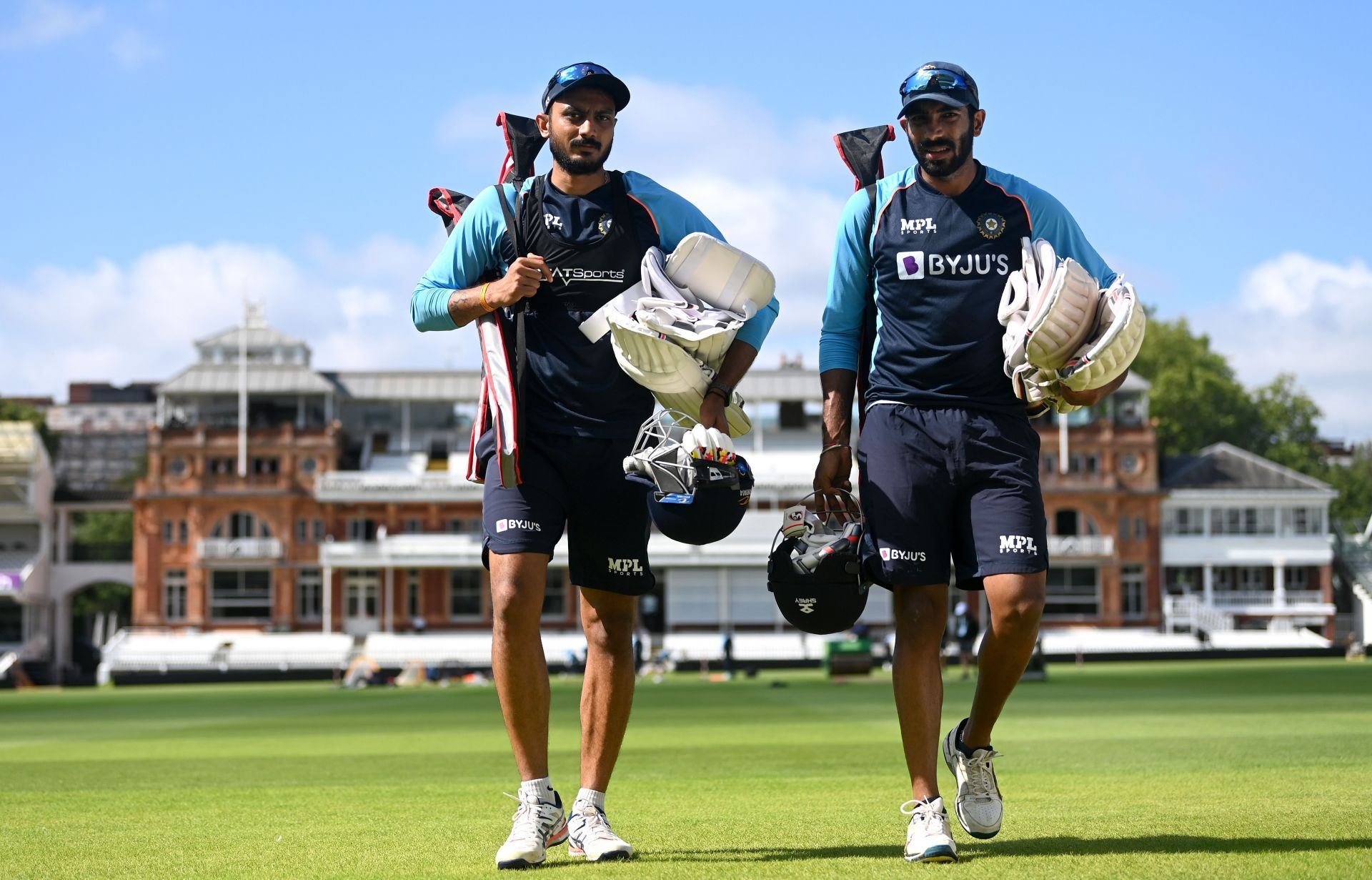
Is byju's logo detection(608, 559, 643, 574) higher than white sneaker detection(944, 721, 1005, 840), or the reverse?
byju's logo detection(608, 559, 643, 574)

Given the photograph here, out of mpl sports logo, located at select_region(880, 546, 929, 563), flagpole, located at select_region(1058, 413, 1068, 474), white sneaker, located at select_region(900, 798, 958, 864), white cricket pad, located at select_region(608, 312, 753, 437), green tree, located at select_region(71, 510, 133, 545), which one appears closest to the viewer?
white sneaker, located at select_region(900, 798, 958, 864)

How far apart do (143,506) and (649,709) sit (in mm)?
52235

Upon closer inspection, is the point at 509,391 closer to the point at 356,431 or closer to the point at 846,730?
the point at 846,730

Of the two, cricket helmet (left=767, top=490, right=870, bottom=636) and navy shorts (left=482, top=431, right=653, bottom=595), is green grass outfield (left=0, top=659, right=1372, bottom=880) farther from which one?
navy shorts (left=482, top=431, right=653, bottom=595)

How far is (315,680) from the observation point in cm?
5125

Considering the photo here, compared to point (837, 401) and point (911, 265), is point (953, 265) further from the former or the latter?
point (837, 401)

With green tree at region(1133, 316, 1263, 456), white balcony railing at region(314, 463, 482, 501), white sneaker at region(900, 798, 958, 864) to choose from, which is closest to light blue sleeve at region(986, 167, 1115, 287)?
white sneaker at region(900, 798, 958, 864)

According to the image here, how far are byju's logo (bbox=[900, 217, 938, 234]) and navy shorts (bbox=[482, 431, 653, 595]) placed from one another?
1.14 m

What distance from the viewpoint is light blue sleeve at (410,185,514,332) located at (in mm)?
5477

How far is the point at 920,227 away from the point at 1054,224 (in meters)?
0.48

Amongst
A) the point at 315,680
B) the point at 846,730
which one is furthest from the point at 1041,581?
the point at 315,680

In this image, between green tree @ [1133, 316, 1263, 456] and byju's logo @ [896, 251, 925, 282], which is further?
green tree @ [1133, 316, 1263, 456]

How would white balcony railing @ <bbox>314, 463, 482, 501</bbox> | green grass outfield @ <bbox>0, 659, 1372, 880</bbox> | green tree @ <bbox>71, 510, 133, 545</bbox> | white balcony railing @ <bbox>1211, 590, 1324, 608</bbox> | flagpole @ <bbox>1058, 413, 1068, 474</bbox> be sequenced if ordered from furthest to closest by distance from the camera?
green tree @ <bbox>71, 510, 133, 545</bbox>, flagpole @ <bbox>1058, 413, 1068, 474</bbox>, white balcony railing @ <bbox>1211, 590, 1324, 608</bbox>, white balcony railing @ <bbox>314, 463, 482, 501</bbox>, green grass outfield @ <bbox>0, 659, 1372, 880</bbox>

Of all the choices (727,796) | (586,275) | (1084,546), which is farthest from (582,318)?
(1084,546)
